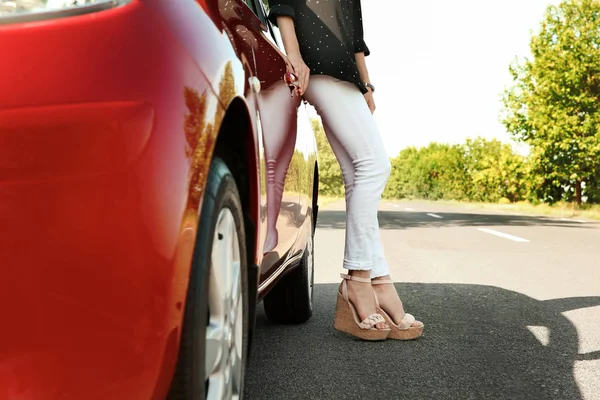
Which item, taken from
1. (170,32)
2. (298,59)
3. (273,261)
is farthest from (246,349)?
(298,59)

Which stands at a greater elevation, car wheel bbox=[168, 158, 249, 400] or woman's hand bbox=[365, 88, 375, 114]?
woman's hand bbox=[365, 88, 375, 114]

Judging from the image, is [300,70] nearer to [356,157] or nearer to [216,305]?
[356,157]

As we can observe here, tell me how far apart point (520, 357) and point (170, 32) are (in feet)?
8.29

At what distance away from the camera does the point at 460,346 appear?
365cm

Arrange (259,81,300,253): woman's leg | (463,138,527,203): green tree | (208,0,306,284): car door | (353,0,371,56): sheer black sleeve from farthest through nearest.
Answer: (463,138,527,203): green tree → (353,0,371,56): sheer black sleeve → (259,81,300,253): woman's leg → (208,0,306,284): car door

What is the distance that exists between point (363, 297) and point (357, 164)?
0.64 metres

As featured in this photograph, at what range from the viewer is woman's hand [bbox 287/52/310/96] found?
3285mm

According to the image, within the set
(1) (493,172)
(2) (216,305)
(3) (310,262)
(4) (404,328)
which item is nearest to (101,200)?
(2) (216,305)

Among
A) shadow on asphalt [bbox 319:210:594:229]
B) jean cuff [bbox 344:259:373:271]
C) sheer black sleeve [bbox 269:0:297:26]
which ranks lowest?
shadow on asphalt [bbox 319:210:594:229]

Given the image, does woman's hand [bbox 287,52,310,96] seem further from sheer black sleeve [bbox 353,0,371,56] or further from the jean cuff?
the jean cuff

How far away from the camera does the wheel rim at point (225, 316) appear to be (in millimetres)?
1790

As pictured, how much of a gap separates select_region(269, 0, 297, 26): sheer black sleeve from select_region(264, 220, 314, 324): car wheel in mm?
1380

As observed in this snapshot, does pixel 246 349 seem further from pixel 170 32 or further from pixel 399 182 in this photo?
pixel 399 182

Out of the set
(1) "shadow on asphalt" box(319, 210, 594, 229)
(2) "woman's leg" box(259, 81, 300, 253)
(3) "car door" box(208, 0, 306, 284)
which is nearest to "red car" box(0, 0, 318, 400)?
(3) "car door" box(208, 0, 306, 284)
